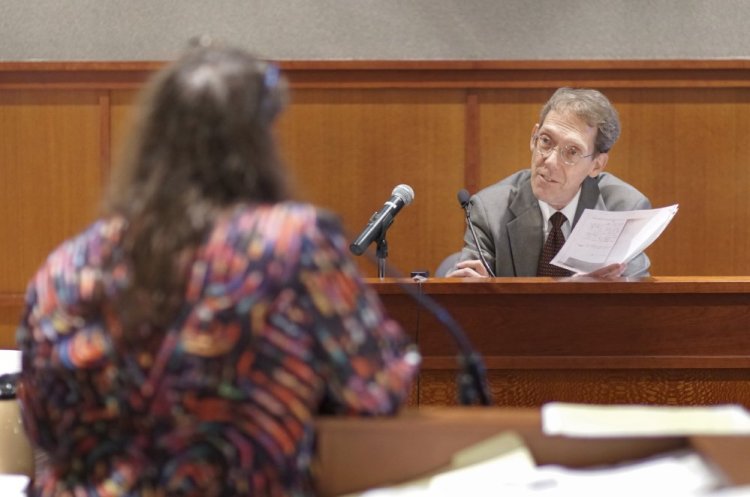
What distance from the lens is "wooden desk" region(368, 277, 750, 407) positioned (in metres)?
3.15

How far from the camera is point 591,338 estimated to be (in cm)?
317

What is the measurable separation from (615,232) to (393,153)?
87.8 inches

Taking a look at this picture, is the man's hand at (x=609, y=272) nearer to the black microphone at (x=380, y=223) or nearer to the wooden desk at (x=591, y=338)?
the wooden desk at (x=591, y=338)

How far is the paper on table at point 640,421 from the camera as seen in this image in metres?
1.79

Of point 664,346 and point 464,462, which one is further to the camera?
point 664,346

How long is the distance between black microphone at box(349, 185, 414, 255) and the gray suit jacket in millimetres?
584

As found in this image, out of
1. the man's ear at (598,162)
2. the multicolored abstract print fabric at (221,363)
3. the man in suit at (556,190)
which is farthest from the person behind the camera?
the man's ear at (598,162)

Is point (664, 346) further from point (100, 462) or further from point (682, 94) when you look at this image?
point (682, 94)

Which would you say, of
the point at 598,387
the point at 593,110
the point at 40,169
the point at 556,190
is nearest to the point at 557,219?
the point at 556,190

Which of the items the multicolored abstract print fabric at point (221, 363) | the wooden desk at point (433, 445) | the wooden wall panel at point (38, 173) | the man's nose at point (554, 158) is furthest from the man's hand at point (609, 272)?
the wooden wall panel at point (38, 173)

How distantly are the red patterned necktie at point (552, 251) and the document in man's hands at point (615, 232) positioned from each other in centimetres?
46

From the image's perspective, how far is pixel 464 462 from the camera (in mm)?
1801

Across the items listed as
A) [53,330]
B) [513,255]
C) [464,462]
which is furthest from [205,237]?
[513,255]

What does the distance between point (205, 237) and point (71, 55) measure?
4205 mm
